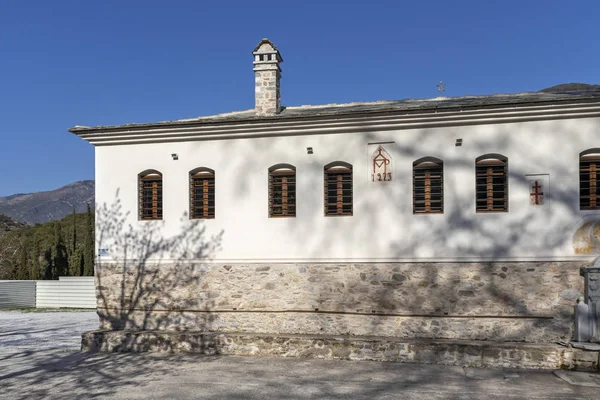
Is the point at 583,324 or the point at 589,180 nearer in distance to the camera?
the point at 583,324

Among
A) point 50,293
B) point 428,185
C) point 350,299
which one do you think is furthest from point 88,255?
point 428,185

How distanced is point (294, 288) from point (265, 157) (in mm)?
3254

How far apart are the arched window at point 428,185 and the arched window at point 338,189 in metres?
1.53

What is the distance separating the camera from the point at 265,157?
12289mm

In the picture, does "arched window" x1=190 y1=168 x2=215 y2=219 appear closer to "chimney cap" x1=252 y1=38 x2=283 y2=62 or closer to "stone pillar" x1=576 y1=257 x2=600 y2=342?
"chimney cap" x1=252 y1=38 x2=283 y2=62

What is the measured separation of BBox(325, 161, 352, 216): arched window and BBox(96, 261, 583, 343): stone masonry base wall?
1342 mm

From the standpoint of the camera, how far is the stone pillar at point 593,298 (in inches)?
401

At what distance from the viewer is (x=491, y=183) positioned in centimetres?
1114

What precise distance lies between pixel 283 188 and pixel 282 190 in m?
0.06

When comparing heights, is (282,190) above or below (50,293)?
above

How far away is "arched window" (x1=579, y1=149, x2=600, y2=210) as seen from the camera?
34.8 ft

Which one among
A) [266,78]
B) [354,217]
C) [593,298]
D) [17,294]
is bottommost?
[17,294]

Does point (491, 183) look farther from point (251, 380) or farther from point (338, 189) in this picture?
point (251, 380)

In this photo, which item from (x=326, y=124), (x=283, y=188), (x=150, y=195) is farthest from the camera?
(x=150, y=195)
